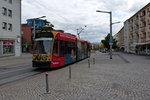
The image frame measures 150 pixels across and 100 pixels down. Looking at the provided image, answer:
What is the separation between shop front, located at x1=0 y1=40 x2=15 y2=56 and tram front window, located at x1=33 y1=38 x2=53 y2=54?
19712mm

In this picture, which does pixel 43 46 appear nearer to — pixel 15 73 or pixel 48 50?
pixel 48 50

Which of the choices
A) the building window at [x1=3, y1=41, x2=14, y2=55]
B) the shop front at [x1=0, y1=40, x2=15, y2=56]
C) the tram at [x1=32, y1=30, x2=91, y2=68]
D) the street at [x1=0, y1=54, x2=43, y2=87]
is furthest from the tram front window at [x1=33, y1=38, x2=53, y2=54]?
the building window at [x1=3, y1=41, x2=14, y2=55]

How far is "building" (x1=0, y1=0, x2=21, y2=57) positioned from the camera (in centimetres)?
2798

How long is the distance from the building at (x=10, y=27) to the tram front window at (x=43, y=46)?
19.4 m

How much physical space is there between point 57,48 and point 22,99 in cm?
694

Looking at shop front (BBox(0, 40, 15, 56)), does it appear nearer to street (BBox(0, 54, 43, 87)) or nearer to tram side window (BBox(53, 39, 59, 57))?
street (BBox(0, 54, 43, 87))

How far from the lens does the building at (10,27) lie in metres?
28.0

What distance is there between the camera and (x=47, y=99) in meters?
4.78

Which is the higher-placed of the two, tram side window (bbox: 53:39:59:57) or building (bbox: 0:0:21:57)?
building (bbox: 0:0:21:57)

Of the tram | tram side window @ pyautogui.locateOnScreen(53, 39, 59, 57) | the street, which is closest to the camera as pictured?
the street

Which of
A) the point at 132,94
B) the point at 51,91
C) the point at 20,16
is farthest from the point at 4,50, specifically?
the point at 132,94

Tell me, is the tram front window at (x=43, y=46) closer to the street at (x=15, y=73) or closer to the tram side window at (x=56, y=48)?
the tram side window at (x=56, y=48)

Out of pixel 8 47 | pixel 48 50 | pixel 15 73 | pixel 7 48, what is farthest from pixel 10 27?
pixel 48 50

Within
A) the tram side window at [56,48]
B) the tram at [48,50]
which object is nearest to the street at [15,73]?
the tram at [48,50]
